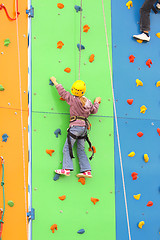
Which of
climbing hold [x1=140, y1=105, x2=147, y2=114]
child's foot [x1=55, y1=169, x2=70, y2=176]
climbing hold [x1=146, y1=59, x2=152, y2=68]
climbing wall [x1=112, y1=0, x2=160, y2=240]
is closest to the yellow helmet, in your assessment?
climbing wall [x1=112, y1=0, x2=160, y2=240]

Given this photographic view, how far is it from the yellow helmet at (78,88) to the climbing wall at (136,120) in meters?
0.53

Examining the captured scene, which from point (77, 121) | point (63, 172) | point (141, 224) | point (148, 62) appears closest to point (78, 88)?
point (77, 121)

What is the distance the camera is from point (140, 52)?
13.9 ft

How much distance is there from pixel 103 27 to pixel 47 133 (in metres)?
1.21

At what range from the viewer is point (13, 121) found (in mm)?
3514

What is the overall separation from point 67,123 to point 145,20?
1385mm

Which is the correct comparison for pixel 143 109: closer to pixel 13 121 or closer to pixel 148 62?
pixel 148 62

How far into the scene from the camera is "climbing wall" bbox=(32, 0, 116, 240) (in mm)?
3551

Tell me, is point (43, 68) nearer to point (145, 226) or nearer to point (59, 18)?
point (59, 18)

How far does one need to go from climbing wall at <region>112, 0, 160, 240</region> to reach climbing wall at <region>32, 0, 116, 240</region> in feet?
0.34

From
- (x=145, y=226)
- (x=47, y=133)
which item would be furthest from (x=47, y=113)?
(x=145, y=226)

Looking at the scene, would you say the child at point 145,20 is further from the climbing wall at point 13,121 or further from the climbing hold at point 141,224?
the climbing hold at point 141,224

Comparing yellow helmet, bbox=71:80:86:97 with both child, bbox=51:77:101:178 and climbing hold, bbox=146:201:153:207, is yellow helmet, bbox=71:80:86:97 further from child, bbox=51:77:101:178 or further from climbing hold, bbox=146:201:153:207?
climbing hold, bbox=146:201:153:207

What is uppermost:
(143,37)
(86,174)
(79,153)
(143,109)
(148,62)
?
(143,37)
